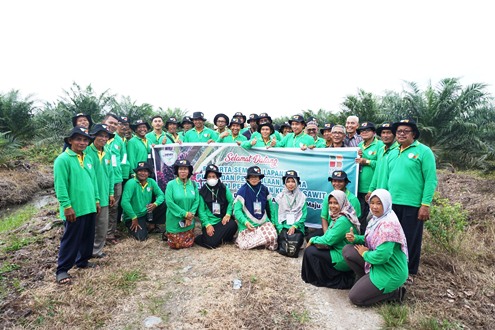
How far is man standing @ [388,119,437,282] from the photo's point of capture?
4.01m

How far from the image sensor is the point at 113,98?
59.1 feet

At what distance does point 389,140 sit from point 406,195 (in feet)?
2.87

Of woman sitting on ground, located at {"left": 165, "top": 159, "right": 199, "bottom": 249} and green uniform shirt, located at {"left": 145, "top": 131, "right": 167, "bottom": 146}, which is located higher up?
green uniform shirt, located at {"left": 145, "top": 131, "right": 167, "bottom": 146}

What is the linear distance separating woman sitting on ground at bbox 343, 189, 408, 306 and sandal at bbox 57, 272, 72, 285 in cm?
335

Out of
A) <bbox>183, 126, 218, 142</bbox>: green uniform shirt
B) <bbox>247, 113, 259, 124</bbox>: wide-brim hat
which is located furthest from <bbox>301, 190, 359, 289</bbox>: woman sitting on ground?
<bbox>247, 113, 259, 124</bbox>: wide-brim hat

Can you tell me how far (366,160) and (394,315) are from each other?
2283 mm

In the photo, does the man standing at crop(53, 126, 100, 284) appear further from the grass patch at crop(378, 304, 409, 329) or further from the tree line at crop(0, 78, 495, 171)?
the tree line at crop(0, 78, 495, 171)

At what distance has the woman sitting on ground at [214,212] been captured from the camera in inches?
214

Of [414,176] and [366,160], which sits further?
[366,160]

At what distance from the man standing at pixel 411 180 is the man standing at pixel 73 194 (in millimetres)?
3834

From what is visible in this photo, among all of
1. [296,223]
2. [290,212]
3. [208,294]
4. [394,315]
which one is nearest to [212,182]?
[290,212]

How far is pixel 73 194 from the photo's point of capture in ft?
13.6

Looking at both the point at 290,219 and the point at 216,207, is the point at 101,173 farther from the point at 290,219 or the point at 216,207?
the point at 290,219

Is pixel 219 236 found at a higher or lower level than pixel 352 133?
lower
